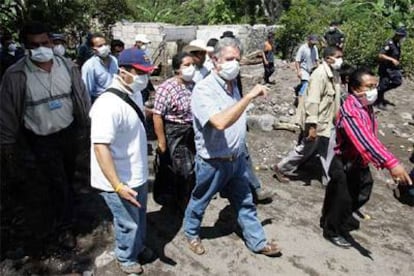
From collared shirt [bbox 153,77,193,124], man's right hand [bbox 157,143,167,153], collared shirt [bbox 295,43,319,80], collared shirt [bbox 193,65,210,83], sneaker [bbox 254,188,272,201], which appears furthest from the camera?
collared shirt [bbox 295,43,319,80]

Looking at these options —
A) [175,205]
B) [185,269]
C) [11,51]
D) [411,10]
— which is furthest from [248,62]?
[185,269]

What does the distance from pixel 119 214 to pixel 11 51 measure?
534cm

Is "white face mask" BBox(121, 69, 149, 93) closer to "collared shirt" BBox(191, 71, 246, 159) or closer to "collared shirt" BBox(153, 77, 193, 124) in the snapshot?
"collared shirt" BBox(191, 71, 246, 159)

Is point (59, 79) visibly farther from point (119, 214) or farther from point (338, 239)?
point (338, 239)

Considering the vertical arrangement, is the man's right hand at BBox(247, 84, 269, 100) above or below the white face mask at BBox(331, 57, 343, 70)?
above

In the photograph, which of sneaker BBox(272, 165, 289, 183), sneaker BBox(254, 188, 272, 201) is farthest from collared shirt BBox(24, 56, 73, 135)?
Answer: sneaker BBox(272, 165, 289, 183)

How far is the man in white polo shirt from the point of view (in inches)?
117

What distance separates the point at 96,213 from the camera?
449 cm

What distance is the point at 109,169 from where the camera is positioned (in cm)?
299

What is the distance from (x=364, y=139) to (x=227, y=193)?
47.3 inches

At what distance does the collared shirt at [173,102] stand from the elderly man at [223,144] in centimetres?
57

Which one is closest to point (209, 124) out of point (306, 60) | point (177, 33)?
point (306, 60)

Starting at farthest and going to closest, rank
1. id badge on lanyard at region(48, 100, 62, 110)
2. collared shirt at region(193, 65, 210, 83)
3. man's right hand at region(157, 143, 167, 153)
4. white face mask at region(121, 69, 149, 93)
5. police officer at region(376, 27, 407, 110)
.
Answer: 1. police officer at region(376, 27, 407, 110)
2. collared shirt at region(193, 65, 210, 83)
3. man's right hand at region(157, 143, 167, 153)
4. id badge on lanyard at region(48, 100, 62, 110)
5. white face mask at region(121, 69, 149, 93)

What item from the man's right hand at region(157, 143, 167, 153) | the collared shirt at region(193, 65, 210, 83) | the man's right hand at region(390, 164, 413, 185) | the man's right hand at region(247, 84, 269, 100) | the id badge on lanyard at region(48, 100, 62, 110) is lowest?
the man's right hand at region(157, 143, 167, 153)
